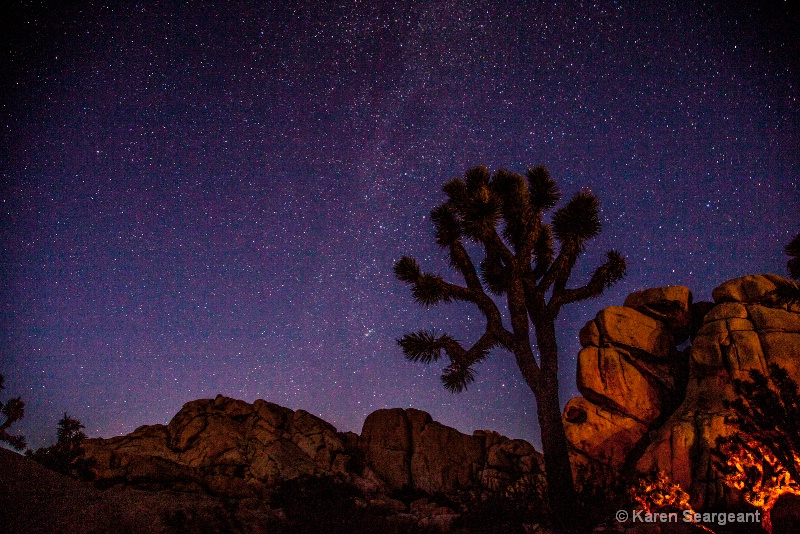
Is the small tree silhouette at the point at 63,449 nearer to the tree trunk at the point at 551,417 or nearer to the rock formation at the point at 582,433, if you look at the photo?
the rock formation at the point at 582,433

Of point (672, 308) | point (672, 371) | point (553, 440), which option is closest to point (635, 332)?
point (672, 371)

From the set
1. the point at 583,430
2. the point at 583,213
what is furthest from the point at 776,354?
the point at 583,213

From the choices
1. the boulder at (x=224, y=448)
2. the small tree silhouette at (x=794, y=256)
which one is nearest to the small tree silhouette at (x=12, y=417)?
the boulder at (x=224, y=448)

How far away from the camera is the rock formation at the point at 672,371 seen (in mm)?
10531

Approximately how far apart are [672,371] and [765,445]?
Result: 5484mm

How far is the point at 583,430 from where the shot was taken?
42.7ft

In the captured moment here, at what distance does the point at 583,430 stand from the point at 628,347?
10.9 feet

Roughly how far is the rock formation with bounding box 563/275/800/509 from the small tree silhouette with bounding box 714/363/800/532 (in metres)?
0.94

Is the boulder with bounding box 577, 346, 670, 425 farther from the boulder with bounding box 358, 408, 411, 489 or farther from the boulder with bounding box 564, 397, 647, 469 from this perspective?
the boulder with bounding box 358, 408, 411, 489

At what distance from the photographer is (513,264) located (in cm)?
1164

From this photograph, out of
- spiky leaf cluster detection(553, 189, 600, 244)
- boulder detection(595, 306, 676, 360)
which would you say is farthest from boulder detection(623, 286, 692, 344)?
spiky leaf cluster detection(553, 189, 600, 244)

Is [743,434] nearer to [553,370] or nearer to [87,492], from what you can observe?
[553,370]

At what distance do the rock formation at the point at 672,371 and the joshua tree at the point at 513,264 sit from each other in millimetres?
3460

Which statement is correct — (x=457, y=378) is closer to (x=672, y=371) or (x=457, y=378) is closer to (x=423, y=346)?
(x=423, y=346)
